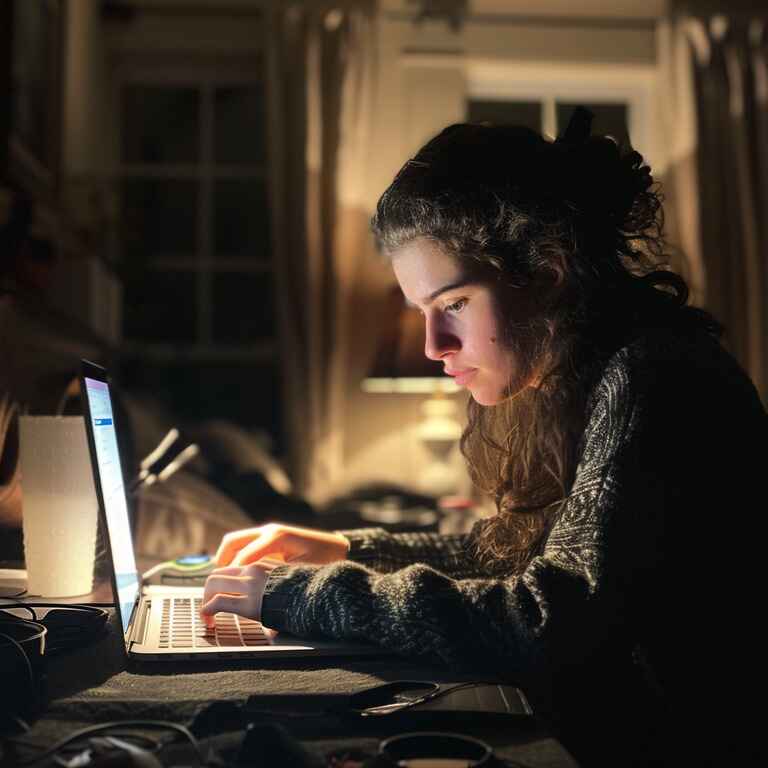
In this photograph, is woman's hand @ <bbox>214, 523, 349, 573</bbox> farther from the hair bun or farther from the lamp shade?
the lamp shade

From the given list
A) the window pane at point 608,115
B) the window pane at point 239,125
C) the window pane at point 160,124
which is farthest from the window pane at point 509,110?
the window pane at point 160,124

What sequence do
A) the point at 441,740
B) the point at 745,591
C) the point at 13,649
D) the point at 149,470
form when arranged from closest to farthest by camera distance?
the point at 441,740 < the point at 13,649 < the point at 745,591 < the point at 149,470

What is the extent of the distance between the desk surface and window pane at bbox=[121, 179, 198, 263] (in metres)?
3.48

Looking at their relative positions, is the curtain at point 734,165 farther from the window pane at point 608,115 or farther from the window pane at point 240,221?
the window pane at point 240,221

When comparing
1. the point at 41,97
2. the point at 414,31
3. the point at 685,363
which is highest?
the point at 414,31

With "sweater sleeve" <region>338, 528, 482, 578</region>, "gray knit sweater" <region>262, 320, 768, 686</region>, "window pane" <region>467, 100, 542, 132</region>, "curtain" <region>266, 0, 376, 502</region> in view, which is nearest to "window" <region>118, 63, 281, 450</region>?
"curtain" <region>266, 0, 376, 502</region>

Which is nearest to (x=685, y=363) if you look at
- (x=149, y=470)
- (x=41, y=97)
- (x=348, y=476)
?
(x=149, y=470)

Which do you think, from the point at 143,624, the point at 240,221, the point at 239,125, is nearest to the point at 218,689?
the point at 143,624

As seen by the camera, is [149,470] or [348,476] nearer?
[149,470]

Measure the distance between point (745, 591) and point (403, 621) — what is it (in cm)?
33

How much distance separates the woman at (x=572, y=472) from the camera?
90cm

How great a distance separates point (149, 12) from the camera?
14.0 ft

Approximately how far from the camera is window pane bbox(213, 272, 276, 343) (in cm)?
435

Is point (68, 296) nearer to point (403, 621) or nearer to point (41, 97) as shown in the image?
point (41, 97)
